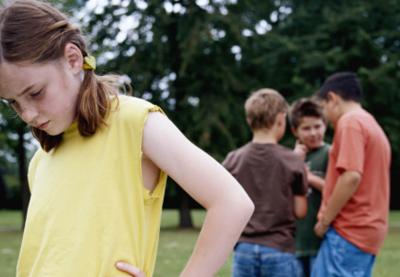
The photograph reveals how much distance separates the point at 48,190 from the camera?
6.45 ft

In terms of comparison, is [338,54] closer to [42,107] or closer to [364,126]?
[364,126]

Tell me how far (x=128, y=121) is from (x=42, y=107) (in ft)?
0.82

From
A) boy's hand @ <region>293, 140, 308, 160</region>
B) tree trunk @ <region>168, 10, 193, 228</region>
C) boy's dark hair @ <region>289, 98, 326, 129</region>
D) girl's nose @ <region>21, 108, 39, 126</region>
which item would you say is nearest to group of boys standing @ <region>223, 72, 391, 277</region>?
boy's dark hair @ <region>289, 98, 326, 129</region>

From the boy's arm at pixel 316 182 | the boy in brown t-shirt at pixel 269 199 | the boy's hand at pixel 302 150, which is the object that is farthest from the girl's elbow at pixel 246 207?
the boy's hand at pixel 302 150

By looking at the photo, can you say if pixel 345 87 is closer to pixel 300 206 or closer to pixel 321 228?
pixel 300 206

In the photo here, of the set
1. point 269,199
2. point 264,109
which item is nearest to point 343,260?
point 269,199

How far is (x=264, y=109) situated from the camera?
472 centimetres

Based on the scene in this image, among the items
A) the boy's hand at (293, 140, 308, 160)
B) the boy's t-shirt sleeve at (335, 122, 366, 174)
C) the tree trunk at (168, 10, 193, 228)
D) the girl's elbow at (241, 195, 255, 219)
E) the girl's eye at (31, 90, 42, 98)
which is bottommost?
the tree trunk at (168, 10, 193, 228)

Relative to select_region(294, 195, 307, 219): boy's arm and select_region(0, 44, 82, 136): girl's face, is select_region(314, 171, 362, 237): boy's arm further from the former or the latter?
select_region(0, 44, 82, 136): girl's face

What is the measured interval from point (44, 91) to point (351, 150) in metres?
2.89

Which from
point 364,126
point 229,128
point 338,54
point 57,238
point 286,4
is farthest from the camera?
point 286,4

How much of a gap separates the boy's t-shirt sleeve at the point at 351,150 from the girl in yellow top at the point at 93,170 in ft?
8.59

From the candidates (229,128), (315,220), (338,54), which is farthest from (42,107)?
(338,54)

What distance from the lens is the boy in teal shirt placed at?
5137 mm
